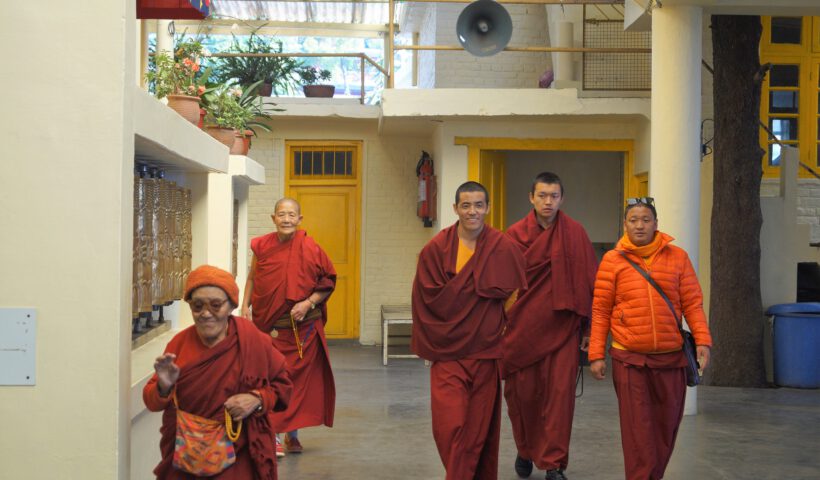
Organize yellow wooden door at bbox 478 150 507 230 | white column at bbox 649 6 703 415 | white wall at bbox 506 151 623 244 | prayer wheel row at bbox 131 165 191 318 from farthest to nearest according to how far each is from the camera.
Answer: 1. white wall at bbox 506 151 623 244
2. yellow wooden door at bbox 478 150 507 230
3. white column at bbox 649 6 703 415
4. prayer wheel row at bbox 131 165 191 318

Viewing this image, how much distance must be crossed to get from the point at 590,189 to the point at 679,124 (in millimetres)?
5627

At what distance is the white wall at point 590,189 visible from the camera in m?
14.6

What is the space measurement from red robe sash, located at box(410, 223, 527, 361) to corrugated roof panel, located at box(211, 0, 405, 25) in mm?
11083

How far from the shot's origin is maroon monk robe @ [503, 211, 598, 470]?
22.6 feet

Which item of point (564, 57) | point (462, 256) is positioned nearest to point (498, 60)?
point (564, 57)

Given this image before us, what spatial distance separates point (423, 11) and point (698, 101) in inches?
292

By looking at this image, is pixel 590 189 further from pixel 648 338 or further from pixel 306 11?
pixel 648 338

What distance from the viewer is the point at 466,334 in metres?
6.05

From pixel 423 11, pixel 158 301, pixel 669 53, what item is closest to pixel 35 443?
pixel 158 301

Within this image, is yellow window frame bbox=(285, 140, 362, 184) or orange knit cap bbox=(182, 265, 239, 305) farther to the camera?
yellow window frame bbox=(285, 140, 362, 184)

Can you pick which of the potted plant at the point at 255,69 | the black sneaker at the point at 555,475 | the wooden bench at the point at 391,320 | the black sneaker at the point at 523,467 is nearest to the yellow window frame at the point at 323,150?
the potted plant at the point at 255,69

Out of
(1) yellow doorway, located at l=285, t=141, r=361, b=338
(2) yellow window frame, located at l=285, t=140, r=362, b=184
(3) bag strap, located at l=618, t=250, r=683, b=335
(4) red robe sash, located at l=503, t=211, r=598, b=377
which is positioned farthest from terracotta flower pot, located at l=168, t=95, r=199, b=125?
(1) yellow doorway, located at l=285, t=141, r=361, b=338

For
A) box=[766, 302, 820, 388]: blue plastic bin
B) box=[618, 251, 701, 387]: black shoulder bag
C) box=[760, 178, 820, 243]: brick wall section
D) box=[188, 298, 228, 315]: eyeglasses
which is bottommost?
box=[766, 302, 820, 388]: blue plastic bin

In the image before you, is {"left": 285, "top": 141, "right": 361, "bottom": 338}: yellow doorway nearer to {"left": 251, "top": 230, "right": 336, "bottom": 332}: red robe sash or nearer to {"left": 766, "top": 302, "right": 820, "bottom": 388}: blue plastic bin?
{"left": 766, "top": 302, "right": 820, "bottom": 388}: blue plastic bin
